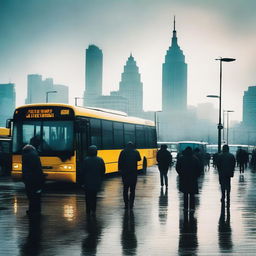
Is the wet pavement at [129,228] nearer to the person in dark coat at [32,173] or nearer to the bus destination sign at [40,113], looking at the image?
the person in dark coat at [32,173]

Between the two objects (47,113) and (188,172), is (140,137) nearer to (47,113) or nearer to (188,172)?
(47,113)

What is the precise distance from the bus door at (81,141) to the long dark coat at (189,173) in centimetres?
691

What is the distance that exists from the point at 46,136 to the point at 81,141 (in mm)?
1358

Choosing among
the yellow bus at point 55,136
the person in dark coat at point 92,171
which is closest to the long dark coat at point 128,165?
the person in dark coat at point 92,171

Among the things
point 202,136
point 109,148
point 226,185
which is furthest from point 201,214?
point 202,136

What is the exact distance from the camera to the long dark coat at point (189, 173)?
12867 millimetres

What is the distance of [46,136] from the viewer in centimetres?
1938

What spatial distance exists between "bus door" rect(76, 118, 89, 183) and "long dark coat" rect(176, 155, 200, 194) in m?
6.91

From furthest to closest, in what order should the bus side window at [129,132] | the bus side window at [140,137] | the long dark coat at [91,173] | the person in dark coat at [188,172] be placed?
1. the bus side window at [140,137]
2. the bus side window at [129,132]
3. the person in dark coat at [188,172]
4. the long dark coat at [91,173]

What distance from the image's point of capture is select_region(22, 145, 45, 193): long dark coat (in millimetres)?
12102

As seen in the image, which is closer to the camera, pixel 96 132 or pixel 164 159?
pixel 164 159

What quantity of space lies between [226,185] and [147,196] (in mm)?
3188

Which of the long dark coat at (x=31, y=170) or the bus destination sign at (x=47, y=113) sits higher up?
the bus destination sign at (x=47, y=113)


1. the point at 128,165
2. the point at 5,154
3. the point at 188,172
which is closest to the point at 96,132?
the point at 5,154
